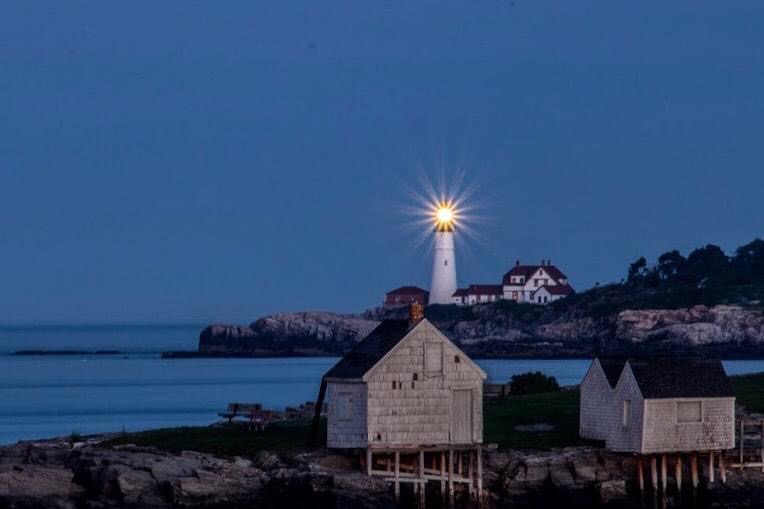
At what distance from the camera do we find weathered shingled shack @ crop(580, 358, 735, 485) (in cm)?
5766

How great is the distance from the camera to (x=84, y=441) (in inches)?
2451

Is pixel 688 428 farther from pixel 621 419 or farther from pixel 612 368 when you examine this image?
pixel 612 368

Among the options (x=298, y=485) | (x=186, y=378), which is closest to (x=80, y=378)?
(x=186, y=378)

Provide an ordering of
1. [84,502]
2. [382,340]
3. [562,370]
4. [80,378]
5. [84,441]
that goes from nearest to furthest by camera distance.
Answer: [84,502], [382,340], [84,441], [562,370], [80,378]

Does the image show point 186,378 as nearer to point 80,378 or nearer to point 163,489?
point 80,378

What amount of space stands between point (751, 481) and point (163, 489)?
19593 mm

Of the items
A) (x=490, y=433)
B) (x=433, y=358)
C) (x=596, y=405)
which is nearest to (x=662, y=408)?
(x=596, y=405)

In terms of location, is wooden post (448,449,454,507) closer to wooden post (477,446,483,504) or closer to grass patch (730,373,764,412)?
wooden post (477,446,483,504)

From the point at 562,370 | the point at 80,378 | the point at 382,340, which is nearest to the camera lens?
the point at 382,340

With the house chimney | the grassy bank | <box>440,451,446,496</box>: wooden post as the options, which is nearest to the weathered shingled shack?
the grassy bank

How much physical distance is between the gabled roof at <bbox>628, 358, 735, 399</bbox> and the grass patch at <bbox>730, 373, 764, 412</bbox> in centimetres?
821

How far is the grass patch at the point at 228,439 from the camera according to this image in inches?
2243

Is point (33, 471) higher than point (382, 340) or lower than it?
lower

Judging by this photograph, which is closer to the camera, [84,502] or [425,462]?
[84,502]
